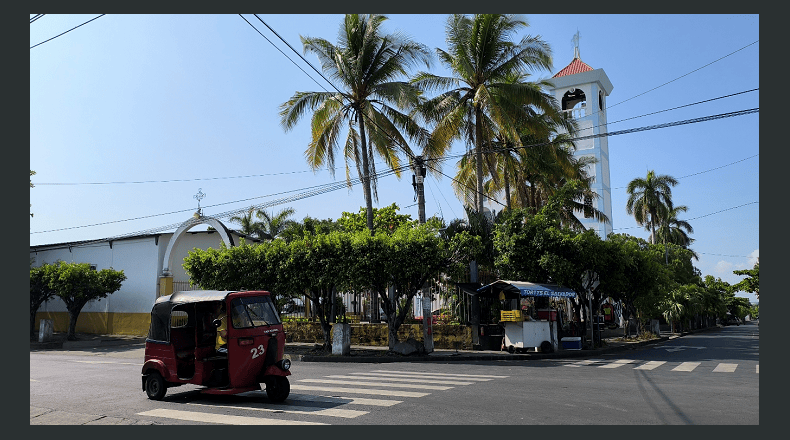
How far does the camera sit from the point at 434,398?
9727mm

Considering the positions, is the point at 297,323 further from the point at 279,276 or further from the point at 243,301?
the point at 243,301

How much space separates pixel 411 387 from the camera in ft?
36.8

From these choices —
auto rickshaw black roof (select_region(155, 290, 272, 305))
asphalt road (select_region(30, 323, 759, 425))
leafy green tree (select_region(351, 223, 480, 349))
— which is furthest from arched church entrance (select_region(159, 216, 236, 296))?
auto rickshaw black roof (select_region(155, 290, 272, 305))

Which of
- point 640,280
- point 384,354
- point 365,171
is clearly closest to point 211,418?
point 384,354

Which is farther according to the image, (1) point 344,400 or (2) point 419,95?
(2) point 419,95

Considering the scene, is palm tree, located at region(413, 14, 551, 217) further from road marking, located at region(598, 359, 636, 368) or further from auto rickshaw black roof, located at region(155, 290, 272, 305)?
auto rickshaw black roof, located at region(155, 290, 272, 305)

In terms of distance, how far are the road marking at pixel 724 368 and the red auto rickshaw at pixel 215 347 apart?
1147 cm

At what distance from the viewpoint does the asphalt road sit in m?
8.03

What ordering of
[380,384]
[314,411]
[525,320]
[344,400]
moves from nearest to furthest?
1. [314,411]
2. [344,400]
3. [380,384]
4. [525,320]

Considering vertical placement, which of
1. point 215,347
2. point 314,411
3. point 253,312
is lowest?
point 314,411

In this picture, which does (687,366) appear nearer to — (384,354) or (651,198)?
(384,354)

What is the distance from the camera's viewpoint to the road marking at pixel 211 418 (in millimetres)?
7809

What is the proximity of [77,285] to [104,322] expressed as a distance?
14.1ft

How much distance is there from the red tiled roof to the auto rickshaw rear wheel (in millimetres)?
57317
